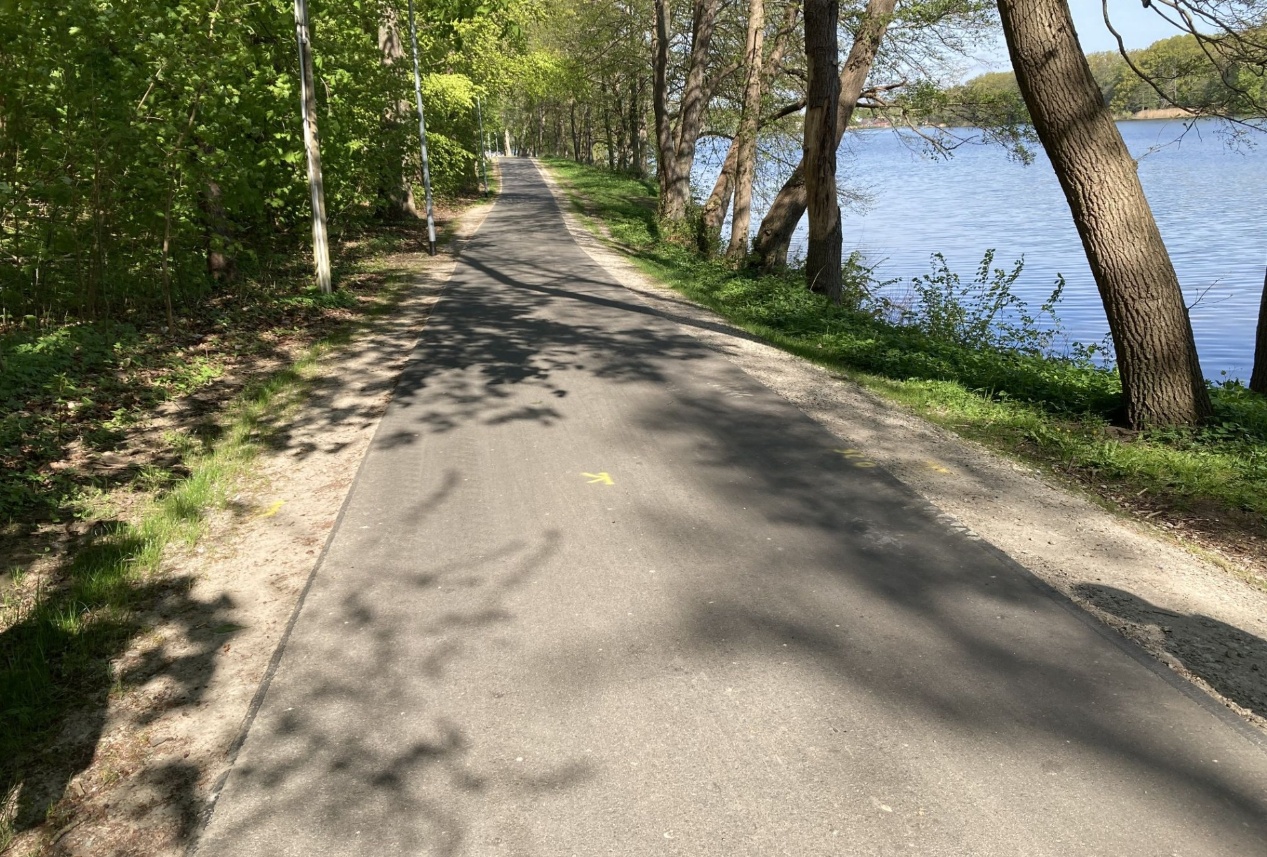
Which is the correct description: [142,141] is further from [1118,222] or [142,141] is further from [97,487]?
[1118,222]

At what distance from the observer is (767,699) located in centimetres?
346

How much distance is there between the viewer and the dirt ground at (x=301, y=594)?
3.07m

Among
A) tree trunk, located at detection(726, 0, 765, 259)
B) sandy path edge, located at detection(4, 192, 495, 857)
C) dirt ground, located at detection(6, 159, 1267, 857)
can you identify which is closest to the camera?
sandy path edge, located at detection(4, 192, 495, 857)

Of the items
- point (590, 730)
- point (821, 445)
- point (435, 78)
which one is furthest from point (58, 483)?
point (435, 78)

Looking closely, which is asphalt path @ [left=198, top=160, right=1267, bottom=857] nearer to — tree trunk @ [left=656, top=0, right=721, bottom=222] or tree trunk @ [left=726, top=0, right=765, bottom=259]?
tree trunk @ [left=726, top=0, right=765, bottom=259]

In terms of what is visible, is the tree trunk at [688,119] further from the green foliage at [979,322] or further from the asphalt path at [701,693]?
the asphalt path at [701,693]

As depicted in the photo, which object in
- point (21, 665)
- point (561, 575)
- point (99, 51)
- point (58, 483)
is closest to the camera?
point (21, 665)

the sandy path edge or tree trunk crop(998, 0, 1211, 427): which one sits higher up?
tree trunk crop(998, 0, 1211, 427)

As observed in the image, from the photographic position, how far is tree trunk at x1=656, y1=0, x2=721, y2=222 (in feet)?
70.6

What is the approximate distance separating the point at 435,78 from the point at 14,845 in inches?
921

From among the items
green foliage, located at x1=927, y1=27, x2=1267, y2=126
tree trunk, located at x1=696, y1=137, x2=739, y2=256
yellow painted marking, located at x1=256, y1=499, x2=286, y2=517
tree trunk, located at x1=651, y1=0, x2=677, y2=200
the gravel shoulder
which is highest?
tree trunk, located at x1=651, y1=0, x2=677, y2=200

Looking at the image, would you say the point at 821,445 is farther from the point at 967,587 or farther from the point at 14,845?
the point at 14,845

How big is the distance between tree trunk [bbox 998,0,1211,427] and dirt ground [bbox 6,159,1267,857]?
1723mm

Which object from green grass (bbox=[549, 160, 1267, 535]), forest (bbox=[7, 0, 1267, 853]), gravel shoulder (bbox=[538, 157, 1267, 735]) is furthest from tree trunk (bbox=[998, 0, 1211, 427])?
gravel shoulder (bbox=[538, 157, 1267, 735])
